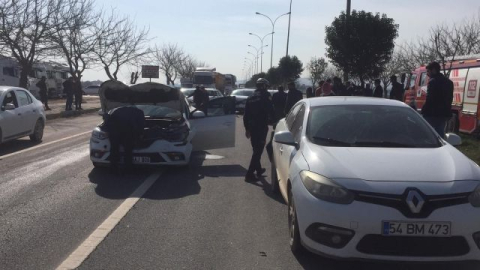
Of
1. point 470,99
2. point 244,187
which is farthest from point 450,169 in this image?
point 470,99

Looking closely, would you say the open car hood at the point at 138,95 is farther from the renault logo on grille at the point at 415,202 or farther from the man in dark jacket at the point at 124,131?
the renault logo on grille at the point at 415,202

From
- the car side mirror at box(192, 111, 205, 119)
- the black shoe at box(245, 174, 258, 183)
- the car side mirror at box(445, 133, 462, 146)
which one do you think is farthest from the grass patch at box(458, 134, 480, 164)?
the car side mirror at box(192, 111, 205, 119)

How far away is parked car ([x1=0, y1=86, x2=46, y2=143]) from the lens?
12.6 meters

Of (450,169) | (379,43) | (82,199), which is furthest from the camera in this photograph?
(379,43)

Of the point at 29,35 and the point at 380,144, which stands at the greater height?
the point at 29,35

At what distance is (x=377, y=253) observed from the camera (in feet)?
14.4

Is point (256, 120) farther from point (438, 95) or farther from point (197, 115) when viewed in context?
point (438, 95)

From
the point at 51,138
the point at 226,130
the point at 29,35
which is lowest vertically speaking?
the point at 51,138

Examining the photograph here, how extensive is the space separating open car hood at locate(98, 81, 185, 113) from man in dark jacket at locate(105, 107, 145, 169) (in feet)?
5.29

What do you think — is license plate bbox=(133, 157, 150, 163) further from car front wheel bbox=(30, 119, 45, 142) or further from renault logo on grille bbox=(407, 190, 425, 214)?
car front wheel bbox=(30, 119, 45, 142)

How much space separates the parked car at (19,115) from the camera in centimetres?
1261

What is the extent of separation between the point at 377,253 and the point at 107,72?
131 feet

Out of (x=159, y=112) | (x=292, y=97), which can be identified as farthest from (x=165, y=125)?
(x=292, y=97)

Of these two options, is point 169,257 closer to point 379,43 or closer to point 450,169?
point 450,169
